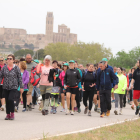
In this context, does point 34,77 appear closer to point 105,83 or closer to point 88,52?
point 105,83

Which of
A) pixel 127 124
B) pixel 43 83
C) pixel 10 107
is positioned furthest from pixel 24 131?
pixel 43 83

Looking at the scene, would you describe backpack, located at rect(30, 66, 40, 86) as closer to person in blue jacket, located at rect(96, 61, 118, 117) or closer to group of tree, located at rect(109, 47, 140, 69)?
person in blue jacket, located at rect(96, 61, 118, 117)

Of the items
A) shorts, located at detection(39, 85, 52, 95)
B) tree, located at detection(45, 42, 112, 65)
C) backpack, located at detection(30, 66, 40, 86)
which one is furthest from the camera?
tree, located at detection(45, 42, 112, 65)

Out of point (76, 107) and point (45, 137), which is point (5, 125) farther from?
point (76, 107)

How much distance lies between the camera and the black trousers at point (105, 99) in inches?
458

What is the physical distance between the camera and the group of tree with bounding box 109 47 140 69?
11656 cm

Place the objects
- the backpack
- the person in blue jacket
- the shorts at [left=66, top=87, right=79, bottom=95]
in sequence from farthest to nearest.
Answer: the backpack → the shorts at [left=66, top=87, right=79, bottom=95] → the person in blue jacket

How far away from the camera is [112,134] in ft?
25.7

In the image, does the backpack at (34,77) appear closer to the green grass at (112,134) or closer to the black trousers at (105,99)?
the black trousers at (105,99)

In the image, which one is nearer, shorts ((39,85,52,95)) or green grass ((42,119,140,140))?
green grass ((42,119,140,140))

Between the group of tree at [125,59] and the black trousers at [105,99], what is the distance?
343ft

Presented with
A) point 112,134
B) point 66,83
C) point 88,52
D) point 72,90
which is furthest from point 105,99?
point 88,52

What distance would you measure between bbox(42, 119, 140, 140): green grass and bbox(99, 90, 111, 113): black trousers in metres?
2.42

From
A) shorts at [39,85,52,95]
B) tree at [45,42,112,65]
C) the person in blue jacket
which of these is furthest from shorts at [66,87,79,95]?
tree at [45,42,112,65]
